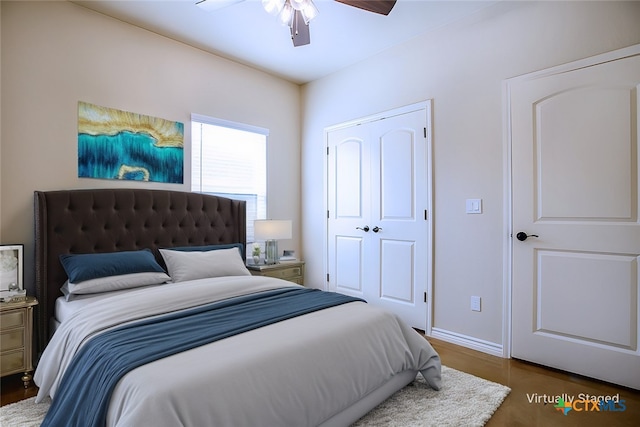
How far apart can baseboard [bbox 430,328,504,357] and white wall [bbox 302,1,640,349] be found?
2 centimetres

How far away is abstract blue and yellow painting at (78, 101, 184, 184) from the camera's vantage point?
2.83m

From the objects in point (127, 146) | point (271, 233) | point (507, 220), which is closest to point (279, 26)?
point (127, 146)

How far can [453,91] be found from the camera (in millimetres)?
3068

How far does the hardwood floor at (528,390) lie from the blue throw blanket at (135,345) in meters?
1.03

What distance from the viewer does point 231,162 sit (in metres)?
3.82

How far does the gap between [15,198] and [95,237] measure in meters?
0.57

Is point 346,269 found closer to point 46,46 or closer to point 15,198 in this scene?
point 15,198

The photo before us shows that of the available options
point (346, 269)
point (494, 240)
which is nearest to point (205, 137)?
point (346, 269)

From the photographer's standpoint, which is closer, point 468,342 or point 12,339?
point 12,339

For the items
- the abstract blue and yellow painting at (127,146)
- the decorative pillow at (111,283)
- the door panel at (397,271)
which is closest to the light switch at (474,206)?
the door panel at (397,271)

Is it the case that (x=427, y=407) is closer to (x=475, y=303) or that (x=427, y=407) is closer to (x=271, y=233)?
(x=475, y=303)

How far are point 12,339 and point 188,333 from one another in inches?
57.3

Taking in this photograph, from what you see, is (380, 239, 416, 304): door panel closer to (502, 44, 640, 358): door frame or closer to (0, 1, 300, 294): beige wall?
(502, 44, 640, 358): door frame

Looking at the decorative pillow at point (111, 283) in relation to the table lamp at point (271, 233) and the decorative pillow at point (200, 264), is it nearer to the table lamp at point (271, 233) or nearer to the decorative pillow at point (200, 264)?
the decorative pillow at point (200, 264)
